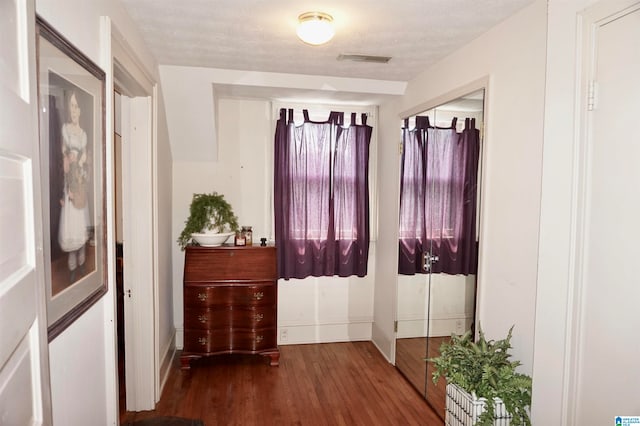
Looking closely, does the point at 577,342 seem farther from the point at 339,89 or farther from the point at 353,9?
the point at 339,89

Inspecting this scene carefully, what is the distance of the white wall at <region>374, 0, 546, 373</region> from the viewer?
192 centimetres

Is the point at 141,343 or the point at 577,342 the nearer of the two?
the point at 577,342

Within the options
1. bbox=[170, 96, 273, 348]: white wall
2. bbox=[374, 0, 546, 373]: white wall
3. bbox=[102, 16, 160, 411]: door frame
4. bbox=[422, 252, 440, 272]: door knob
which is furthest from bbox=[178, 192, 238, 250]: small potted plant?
bbox=[374, 0, 546, 373]: white wall

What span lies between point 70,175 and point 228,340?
242cm

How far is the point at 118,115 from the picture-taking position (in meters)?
3.39

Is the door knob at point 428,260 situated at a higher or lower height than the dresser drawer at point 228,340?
higher

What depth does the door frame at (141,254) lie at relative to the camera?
2645 millimetres

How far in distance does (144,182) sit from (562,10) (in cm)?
249

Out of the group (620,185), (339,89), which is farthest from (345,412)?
(339,89)

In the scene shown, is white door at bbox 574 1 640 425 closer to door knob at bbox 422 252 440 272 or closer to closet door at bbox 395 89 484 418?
closet door at bbox 395 89 484 418

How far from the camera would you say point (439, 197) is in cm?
293

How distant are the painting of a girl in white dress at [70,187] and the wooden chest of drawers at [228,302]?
1855mm

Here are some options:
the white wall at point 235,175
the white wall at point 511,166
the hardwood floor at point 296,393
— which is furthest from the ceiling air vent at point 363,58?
the hardwood floor at point 296,393

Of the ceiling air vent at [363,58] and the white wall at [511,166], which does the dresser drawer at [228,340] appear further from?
the ceiling air vent at [363,58]
